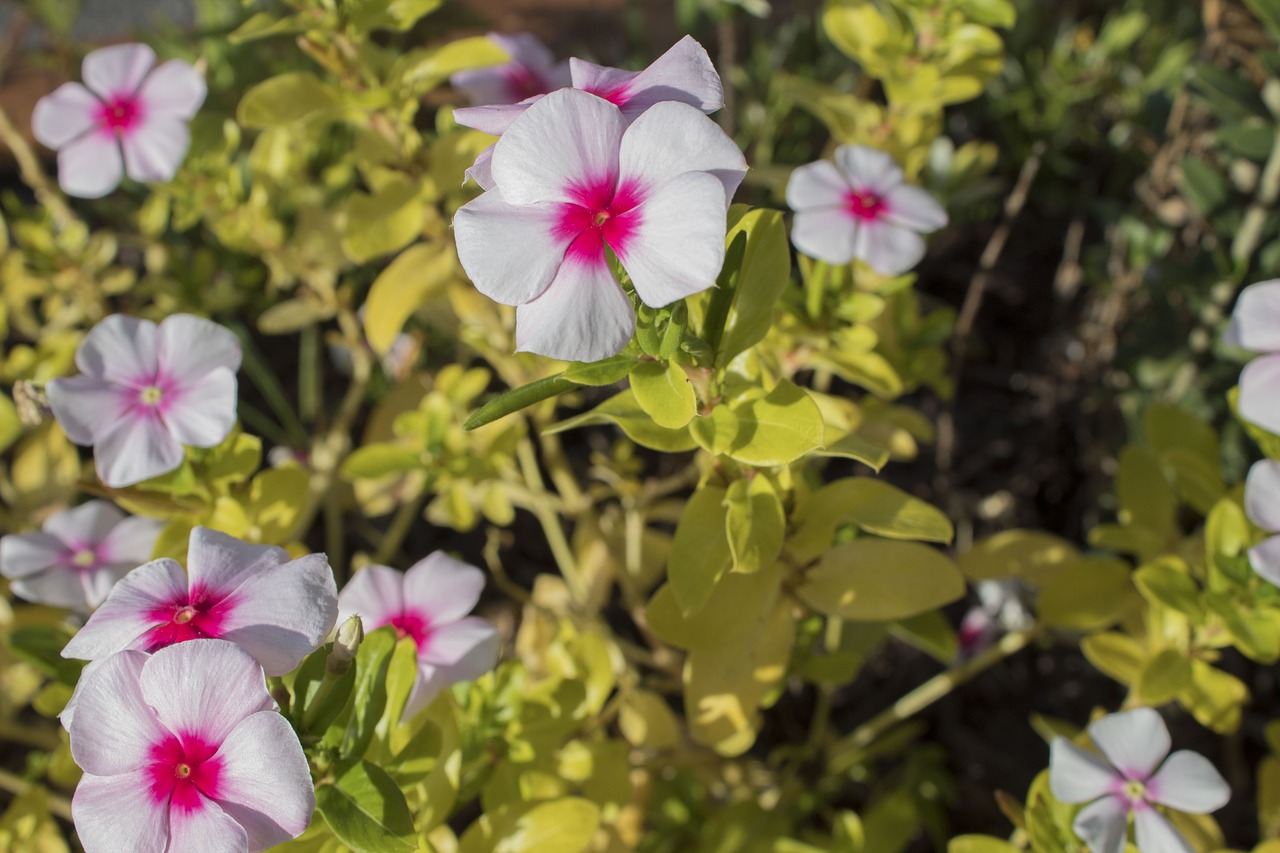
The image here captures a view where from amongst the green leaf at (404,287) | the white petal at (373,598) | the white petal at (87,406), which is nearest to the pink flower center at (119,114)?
the green leaf at (404,287)

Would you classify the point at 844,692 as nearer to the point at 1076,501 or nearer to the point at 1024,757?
the point at 1024,757

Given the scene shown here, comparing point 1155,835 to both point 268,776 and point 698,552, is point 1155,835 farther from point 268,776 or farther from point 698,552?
point 268,776

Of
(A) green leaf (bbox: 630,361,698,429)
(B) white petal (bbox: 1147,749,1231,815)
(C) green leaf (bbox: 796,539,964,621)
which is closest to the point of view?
(A) green leaf (bbox: 630,361,698,429)

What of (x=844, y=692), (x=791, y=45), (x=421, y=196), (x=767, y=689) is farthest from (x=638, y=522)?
(x=791, y=45)

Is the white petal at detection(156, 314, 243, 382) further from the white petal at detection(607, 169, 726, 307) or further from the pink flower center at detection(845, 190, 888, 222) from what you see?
the pink flower center at detection(845, 190, 888, 222)

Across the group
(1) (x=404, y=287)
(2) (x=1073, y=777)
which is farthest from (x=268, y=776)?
(1) (x=404, y=287)

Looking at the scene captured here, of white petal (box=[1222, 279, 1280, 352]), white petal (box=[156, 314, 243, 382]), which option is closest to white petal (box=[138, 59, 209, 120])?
white petal (box=[156, 314, 243, 382])
